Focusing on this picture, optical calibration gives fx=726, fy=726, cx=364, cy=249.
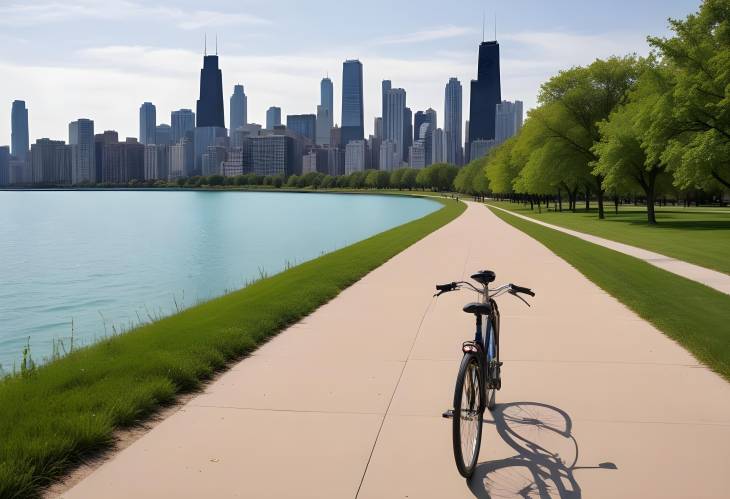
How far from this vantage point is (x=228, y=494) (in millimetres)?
4695

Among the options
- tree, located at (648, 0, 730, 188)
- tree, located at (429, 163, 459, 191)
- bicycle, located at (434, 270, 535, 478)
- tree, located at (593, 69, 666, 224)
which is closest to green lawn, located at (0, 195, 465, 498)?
bicycle, located at (434, 270, 535, 478)

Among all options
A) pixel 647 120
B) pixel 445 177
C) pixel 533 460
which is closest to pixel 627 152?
pixel 647 120

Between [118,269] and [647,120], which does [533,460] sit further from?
[647,120]

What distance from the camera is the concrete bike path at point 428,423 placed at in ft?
16.1

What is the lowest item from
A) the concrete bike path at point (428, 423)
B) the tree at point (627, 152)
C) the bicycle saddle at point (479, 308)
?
the concrete bike path at point (428, 423)

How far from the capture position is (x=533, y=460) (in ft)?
17.7

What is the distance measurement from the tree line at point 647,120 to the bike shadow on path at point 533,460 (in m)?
31.3

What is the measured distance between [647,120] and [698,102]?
4.63 metres

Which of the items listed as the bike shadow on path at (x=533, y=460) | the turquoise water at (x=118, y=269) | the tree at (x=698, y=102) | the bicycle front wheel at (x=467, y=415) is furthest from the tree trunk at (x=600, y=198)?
the bicycle front wheel at (x=467, y=415)

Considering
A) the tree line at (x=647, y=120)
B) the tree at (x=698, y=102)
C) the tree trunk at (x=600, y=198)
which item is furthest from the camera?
the tree trunk at (x=600, y=198)

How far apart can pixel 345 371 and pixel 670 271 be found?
43.9ft

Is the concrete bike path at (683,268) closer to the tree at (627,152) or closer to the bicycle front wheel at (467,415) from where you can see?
the bicycle front wheel at (467,415)

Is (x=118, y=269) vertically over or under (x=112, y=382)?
under

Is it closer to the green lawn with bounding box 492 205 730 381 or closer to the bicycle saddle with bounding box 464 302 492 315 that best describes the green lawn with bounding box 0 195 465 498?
the bicycle saddle with bounding box 464 302 492 315
